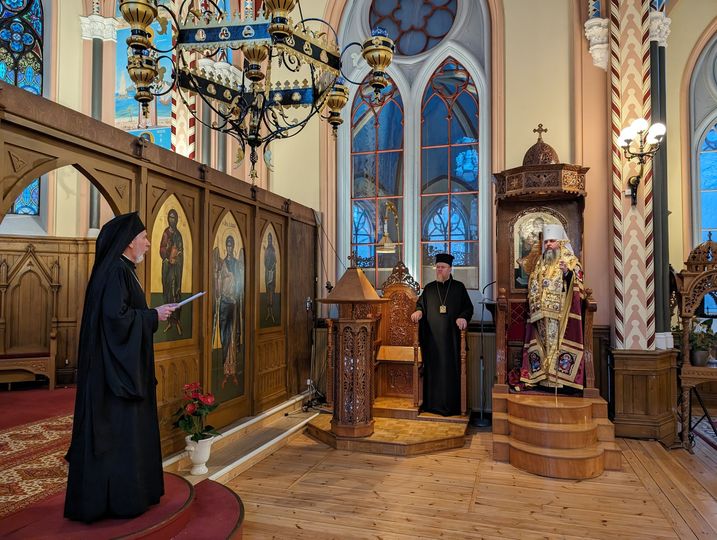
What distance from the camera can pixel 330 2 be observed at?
8133mm

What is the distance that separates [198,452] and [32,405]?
3235mm

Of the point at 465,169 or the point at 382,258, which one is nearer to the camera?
the point at 465,169

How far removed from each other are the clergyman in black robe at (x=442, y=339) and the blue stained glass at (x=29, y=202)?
6003mm

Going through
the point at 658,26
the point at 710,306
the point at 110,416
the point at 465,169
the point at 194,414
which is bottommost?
the point at 194,414

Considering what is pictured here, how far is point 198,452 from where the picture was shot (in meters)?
4.53

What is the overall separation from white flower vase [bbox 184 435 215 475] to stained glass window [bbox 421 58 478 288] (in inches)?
166

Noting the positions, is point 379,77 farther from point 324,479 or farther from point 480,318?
point 480,318

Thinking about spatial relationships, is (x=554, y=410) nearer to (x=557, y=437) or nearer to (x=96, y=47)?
(x=557, y=437)

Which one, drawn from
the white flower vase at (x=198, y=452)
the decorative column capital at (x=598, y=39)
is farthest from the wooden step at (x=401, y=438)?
the decorative column capital at (x=598, y=39)

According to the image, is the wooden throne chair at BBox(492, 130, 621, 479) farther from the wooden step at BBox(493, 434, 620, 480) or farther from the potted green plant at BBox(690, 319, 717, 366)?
the potted green plant at BBox(690, 319, 717, 366)

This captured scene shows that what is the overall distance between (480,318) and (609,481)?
2.87 metres

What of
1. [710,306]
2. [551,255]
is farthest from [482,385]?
[710,306]

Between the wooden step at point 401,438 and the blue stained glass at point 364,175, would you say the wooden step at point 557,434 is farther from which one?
the blue stained glass at point 364,175

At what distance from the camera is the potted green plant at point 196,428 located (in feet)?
14.9
